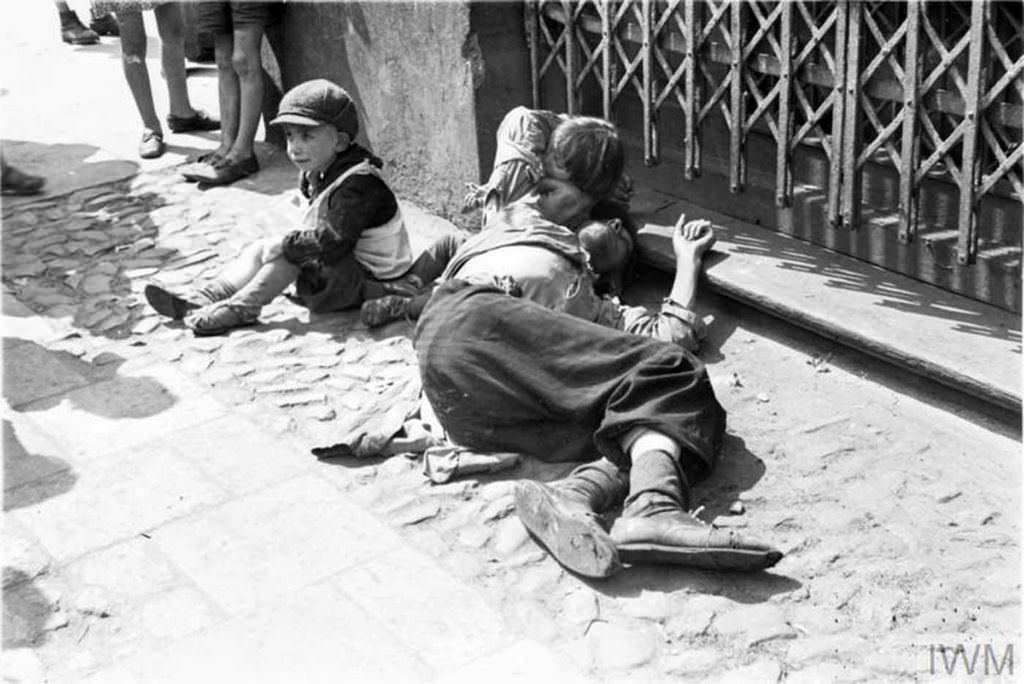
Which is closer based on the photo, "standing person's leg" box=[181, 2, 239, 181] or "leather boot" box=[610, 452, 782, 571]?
"leather boot" box=[610, 452, 782, 571]

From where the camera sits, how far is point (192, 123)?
27.9 ft

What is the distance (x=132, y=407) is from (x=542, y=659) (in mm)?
2239

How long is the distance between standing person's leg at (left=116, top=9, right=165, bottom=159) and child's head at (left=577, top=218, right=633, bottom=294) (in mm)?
3585

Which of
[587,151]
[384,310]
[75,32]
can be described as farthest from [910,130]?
[75,32]

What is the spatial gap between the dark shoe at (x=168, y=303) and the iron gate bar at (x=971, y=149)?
306 centimetres

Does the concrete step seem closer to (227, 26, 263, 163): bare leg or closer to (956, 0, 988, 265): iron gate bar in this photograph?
(956, 0, 988, 265): iron gate bar

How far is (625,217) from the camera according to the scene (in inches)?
218

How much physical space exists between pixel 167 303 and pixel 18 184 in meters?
2.24

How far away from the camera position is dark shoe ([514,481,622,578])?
3.91 metres

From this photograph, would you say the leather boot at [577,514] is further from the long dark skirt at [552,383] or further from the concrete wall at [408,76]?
the concrete wall at [408,76]

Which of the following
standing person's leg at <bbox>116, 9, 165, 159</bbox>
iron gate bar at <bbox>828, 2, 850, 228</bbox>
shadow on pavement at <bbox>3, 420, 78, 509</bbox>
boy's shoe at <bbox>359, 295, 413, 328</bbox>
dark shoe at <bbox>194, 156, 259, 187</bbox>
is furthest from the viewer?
standing person's leg at <bbox>116, 9, 165, 159</bbox>

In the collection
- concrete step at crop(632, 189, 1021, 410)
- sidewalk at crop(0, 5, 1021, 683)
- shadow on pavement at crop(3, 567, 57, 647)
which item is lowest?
shadow on pavement at crop(3, 567, 57, 647)

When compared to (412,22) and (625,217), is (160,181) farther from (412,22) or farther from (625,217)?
(625,217)

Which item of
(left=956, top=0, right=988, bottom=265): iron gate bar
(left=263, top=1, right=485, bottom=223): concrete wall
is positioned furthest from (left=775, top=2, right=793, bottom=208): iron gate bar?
(left=263, top=1, right=485, bottom=223): concrete wall
